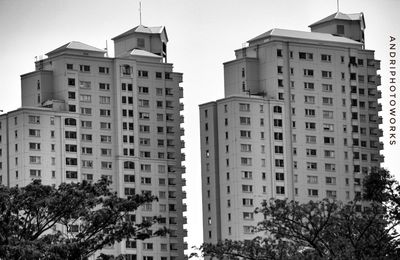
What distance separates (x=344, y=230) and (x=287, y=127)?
329 feet

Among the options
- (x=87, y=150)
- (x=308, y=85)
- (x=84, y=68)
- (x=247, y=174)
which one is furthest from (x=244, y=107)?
(x=84, y=68)

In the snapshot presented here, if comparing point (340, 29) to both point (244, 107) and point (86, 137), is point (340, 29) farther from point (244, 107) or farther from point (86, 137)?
point (86, 137)

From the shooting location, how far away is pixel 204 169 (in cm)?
18300

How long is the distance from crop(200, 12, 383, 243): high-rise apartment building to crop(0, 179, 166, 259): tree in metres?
90.8

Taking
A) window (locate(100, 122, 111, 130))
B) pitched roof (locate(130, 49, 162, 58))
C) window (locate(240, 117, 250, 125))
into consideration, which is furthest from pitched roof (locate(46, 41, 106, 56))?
window (locate(240, 117, 250, 125))

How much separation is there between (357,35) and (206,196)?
1215 inches

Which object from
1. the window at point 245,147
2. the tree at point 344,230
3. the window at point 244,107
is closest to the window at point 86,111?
the window at point 244,107

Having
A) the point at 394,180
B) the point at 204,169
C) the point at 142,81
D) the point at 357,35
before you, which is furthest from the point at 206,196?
the point at 394,180

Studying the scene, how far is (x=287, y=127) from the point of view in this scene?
186m

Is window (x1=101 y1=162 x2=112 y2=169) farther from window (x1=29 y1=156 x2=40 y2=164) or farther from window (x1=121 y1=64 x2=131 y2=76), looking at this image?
window (x1=121 y1=64 x2=131 y2=76)

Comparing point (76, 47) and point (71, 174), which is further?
point (76, 47)

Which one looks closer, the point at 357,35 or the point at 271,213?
the point at 271,213

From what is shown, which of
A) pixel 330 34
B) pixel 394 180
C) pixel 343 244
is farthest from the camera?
pixel 330 34

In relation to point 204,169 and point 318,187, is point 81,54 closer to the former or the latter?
point 204,169
